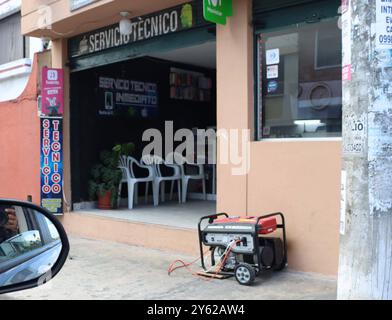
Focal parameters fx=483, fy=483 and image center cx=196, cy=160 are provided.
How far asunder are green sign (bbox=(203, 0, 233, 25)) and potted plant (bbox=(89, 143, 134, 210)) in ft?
12.0

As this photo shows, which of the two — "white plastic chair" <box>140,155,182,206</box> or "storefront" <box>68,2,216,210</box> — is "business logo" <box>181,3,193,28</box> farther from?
"white plastic chair" <box>140,155,182,206</box>

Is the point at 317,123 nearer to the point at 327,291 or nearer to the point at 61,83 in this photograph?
the point at 327,291

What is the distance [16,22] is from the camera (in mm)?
11039

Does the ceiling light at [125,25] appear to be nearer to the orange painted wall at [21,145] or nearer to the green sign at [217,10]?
the green sign at [217,10]

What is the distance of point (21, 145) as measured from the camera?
31.5ft

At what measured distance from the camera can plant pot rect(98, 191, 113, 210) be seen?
8.77 meters

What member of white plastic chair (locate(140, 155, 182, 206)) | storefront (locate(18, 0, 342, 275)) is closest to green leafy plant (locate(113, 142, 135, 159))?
white plastic chair (locate(140, 155, 182, 206))

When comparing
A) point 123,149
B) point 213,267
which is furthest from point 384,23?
point 123,149

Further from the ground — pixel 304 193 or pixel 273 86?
pixel 273 86

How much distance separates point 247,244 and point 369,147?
2.40 m

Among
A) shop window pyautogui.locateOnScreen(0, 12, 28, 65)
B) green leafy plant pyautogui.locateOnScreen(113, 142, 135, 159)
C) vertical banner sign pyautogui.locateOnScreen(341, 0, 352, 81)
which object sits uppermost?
shop window pyautogui.locateOnScreen(0, 12, 28, 65)

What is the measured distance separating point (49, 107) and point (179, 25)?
312 cm

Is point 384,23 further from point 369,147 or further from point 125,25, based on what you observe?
point 125,25

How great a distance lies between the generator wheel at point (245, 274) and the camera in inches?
198
